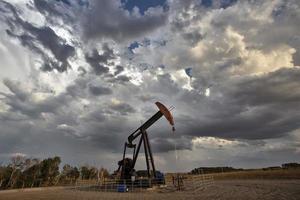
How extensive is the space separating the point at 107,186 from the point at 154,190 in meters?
6.98

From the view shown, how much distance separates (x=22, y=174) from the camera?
55969 mm

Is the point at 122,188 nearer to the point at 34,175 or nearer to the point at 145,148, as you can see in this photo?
the point at 145,148

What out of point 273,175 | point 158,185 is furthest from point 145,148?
point 273,175

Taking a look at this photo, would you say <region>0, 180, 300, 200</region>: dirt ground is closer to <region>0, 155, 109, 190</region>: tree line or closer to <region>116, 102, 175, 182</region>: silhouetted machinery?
<region>116, 102, 175, 182</region>: silhouetted machinery

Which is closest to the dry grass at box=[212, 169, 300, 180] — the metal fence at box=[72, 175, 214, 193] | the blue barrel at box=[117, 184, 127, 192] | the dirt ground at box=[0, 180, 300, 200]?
the metal fence at box=[72, 175, 214, 193]

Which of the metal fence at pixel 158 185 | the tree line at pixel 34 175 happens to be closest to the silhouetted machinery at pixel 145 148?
A: the metal fence at pixel 158 185

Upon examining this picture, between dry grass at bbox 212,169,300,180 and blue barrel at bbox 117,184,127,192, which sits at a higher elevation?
dry grass at bbox 212,169,300,180

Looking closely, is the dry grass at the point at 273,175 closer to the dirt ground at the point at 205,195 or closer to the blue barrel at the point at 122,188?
the dirt ground at the point at 205,195

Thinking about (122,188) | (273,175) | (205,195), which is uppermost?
(273,175)

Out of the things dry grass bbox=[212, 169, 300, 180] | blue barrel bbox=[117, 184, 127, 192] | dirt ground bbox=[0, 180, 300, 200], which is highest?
dry grass bbox=[212, 169, 300, 180]

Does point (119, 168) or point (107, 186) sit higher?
point (119, 168)

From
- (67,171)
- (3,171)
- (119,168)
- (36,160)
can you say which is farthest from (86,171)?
(119,168)

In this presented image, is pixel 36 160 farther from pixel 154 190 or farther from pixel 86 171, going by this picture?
pixel 154 190

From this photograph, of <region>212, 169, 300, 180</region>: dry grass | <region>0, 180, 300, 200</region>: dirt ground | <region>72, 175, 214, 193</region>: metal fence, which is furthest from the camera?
<region>212, 169, 300, 180</region>: dry grass
